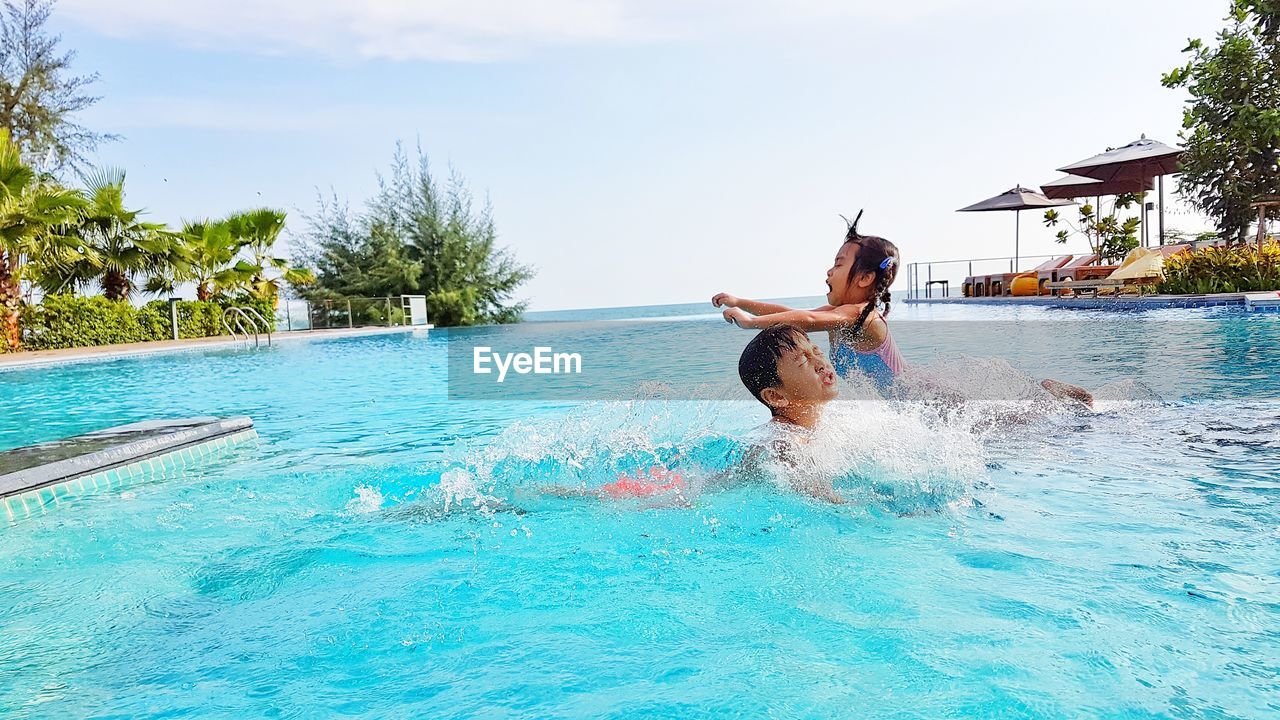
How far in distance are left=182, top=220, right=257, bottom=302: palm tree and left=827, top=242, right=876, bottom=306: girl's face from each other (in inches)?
876

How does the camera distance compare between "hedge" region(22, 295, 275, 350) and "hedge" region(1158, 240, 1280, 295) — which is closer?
"hedge" region(1158, 240, 1280, 295)

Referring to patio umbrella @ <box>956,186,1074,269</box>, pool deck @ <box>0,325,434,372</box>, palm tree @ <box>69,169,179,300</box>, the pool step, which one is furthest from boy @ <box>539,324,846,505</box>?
patio umbrella @ <box>956,186,1074,269</box>

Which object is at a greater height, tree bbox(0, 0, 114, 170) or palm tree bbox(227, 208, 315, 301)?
tree bbox(0, 0, 114, 170)

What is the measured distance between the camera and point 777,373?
3668mm

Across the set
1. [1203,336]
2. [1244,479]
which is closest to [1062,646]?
[1244,479]

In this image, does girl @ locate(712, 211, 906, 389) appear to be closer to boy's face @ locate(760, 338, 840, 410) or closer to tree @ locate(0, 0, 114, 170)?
boy's face @ locate(760, 338, 840, 410)

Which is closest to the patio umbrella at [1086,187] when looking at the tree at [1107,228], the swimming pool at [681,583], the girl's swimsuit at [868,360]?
the tree at [1107,228]

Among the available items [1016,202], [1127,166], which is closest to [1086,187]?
[1127,166]

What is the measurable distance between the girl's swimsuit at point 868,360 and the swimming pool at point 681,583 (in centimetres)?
22

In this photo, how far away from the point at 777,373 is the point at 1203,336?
10201 millimetres

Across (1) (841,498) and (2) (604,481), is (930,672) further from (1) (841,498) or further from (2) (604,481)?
(2) (604,481)

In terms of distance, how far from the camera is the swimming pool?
7.37ft

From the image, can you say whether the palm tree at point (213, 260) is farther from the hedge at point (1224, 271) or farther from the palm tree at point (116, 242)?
the hedge at point (1224, 271)

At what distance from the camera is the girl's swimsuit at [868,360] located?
3918 millimetres
